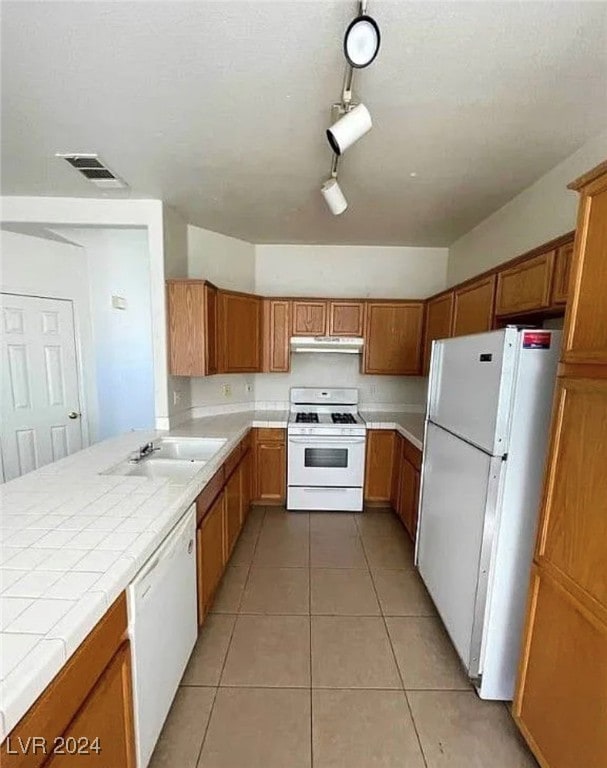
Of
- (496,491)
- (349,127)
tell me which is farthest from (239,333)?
(496,491)

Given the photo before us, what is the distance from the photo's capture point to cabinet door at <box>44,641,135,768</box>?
0.87m

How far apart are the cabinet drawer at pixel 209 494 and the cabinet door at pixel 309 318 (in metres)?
1.73

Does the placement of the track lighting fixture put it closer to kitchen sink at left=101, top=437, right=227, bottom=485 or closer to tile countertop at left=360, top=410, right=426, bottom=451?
kitchen sink at left=101, top=437, right=227, bottom=485

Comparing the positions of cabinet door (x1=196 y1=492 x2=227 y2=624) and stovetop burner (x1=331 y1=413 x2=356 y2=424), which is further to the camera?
stovetop burner (x1=331 y1=413 x2=356 y2=424)

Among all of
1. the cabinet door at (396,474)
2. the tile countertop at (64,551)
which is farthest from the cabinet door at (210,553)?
the cabinet door at (396,474)

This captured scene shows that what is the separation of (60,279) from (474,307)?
3306 millimetres

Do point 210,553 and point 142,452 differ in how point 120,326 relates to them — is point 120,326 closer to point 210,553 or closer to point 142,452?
point 142,452

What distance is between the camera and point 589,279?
47.3 inches

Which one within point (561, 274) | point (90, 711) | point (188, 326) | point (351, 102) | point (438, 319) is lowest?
point (90, 711)

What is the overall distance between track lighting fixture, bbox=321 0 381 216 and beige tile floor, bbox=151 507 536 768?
228 centimetres

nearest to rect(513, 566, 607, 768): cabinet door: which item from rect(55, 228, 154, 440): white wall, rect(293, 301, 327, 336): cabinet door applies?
rect(293, 301, 327, 336): cabinet door

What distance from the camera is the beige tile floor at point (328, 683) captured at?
4.65 feet

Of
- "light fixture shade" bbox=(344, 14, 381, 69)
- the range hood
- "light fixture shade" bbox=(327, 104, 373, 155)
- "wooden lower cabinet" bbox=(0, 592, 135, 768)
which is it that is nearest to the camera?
"wooden lower cabinet" bbox=(0, 592, 135, 768)

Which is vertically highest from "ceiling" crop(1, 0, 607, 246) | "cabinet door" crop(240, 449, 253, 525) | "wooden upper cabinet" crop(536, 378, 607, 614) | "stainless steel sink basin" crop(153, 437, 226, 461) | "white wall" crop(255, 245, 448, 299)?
"ceiling" crop(1, 0, 607, 246)
